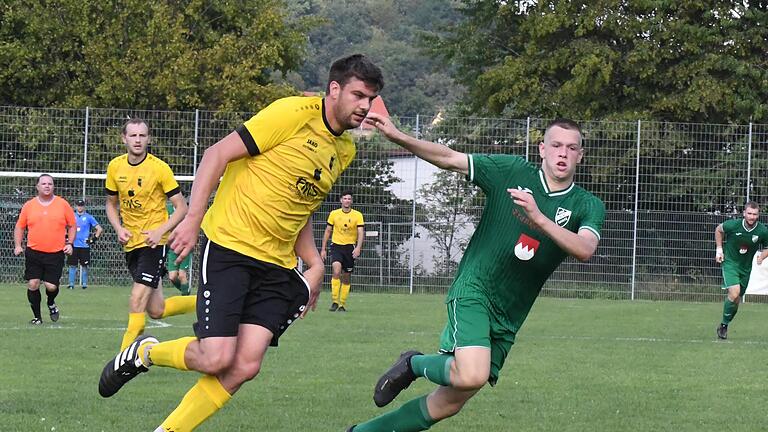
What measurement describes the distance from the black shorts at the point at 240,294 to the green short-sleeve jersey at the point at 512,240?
0.94 m

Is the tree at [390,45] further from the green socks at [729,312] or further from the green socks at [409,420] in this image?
the green socks at [409,420]

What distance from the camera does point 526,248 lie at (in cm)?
670

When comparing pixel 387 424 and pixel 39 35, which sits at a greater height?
pixel 39 35

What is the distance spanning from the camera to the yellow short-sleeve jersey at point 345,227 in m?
21.7

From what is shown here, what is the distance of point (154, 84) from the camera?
3181 centimetres

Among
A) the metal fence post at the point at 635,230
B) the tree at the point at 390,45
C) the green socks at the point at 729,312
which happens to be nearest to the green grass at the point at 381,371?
the green socks at the point at 729,312

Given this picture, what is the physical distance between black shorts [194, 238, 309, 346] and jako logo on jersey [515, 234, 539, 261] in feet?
4.14

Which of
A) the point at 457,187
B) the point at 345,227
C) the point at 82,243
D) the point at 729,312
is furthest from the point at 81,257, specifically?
the point at 729,312

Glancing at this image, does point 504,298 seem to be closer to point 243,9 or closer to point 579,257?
point 579,257

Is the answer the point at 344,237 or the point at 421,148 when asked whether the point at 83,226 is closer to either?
the point at 344,237

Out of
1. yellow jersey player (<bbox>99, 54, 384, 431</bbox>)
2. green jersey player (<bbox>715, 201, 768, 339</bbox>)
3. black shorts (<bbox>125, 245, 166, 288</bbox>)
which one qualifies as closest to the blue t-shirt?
green jersey player (<bbox>715, 201, 768, 339</bbox>)

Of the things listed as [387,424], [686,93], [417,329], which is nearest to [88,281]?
[417,329]

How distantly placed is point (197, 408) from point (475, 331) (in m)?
1.55

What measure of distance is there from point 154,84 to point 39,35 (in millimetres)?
3484
